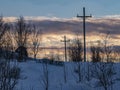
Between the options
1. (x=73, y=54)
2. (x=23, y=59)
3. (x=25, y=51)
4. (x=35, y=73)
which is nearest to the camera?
(x=35, y=73)

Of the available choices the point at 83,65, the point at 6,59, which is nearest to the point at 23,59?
the point at 83,65

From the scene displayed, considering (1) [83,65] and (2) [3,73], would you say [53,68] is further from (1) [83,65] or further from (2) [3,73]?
(2) [3,73]

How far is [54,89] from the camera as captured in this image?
110 ft

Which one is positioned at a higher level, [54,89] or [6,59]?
[6,59]

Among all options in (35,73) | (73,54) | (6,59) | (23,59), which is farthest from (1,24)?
(6,59)

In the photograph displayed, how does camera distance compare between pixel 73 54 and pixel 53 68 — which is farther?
pixel 73 54

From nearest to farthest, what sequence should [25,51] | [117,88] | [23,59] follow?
[117,88] < [23,59] < [25,51]

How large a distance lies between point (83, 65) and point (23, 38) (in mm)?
14986

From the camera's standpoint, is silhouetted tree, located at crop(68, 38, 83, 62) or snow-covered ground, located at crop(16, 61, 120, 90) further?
silhouetted tree, located at crop(68, 38, 83, 62)

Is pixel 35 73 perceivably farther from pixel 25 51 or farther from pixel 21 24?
pixel 21 24

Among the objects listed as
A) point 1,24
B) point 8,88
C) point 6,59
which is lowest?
point 8,88

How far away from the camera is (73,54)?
231 feet

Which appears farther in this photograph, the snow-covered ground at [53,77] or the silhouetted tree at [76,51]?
the silhouetted tree at [76,51]

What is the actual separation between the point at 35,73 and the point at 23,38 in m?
17.6
